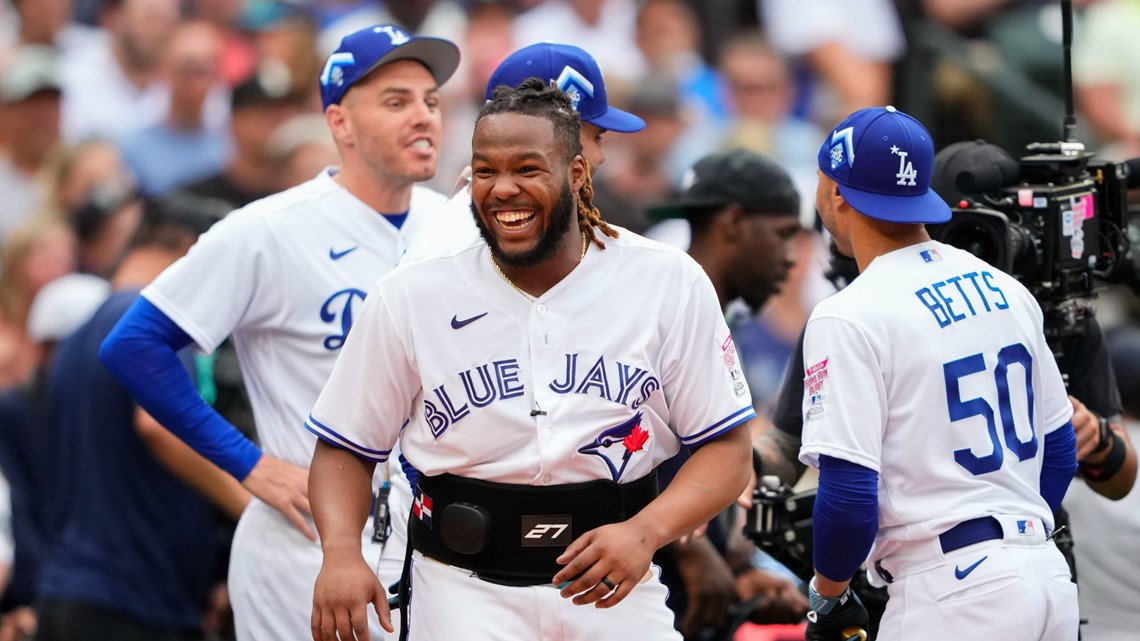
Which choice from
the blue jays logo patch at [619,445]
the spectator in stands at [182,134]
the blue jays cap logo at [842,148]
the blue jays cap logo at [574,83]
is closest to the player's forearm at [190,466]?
the blue jays cap logo at [574,83]

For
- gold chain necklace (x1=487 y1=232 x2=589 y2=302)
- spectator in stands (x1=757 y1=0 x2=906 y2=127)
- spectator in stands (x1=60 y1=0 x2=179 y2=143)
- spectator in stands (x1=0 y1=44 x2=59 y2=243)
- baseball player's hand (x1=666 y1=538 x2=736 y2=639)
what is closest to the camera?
gold chain necklace (x1=487 y1=232 x2=589 y2=302)

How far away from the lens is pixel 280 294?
5.19 meters

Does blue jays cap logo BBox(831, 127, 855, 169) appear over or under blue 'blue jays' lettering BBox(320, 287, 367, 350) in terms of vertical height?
over

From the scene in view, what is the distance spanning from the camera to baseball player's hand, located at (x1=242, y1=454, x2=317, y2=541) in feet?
16.6

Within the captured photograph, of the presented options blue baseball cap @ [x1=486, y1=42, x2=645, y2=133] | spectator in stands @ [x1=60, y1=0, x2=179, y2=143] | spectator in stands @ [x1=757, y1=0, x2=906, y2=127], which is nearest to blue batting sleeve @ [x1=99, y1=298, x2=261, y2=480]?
blue baseball cap @ [x1=486, y1=42, x2=645, y2=133]

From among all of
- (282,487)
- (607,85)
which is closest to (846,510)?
(282,487)

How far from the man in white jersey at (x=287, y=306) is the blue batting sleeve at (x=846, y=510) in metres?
1.55

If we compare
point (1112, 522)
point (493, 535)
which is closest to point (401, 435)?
point (493, 535)

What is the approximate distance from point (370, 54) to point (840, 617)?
244 cm

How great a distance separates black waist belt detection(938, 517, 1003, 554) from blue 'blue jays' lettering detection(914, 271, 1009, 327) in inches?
20.9

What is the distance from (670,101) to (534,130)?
6.77 meters

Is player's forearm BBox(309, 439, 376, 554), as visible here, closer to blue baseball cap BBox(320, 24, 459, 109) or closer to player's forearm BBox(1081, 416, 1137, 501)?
blue baseball cap BBox(320, 24, 459, 109)

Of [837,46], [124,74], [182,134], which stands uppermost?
[124,74]

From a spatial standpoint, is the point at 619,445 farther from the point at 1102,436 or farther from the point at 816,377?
the point at 1102,436
